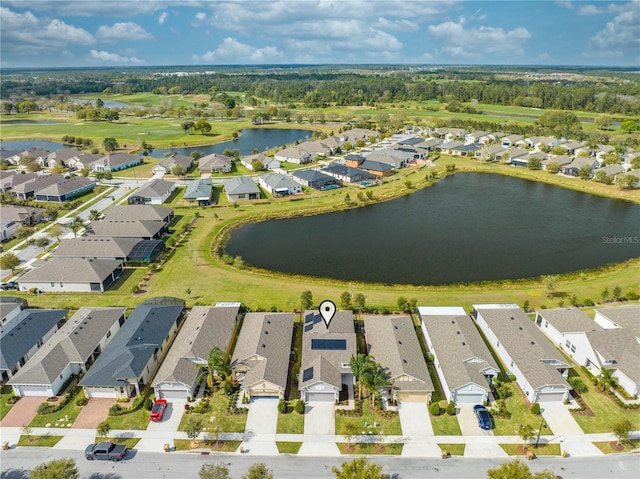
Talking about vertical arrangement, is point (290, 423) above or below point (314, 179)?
below

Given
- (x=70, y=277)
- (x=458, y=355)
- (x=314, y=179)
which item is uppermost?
(x=314, y=179)

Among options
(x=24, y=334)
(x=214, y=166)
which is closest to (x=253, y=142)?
(x=214, y=166)

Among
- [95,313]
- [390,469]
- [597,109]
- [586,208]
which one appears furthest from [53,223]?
[597,109]

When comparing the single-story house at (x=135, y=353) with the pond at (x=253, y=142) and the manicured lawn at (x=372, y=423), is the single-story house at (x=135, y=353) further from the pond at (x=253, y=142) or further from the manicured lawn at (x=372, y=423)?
the pond at (x=253, y=142)

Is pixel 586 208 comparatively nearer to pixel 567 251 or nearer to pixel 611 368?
pixel 567 251

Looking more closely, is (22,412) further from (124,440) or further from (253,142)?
(253,142)

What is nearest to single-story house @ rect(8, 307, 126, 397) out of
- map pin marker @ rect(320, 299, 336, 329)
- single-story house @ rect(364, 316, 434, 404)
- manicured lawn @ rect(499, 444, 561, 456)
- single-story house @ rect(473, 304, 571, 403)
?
map pin marker @ rect(320, 299, 336, 329)

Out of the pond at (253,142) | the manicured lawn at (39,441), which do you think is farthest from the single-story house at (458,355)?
the pond at (253,142)
